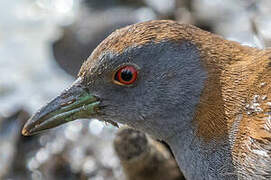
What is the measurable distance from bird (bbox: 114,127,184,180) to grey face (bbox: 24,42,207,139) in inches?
47.2

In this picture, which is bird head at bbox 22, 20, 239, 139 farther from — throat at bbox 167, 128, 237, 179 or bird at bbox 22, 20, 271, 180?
throat at bbox 167, 128, 237, 179

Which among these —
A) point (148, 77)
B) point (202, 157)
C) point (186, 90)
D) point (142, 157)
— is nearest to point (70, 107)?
point (148, 77)

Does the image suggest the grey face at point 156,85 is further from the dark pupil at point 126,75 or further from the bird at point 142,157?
the bird at point 142,157

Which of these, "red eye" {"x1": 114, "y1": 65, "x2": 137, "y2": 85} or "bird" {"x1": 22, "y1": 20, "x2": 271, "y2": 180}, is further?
"red eye" {"x1": 114, "y1": 65, "x2": 137, "y2": 85}

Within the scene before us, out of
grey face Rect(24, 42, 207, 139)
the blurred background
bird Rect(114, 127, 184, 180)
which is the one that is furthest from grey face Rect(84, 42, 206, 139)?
the blurred background

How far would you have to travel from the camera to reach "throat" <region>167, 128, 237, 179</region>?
5.29 meters

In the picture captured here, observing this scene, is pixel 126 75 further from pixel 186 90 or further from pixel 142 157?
pixel 142 157

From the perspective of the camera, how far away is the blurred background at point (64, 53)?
876cm

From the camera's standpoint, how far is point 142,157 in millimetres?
7105

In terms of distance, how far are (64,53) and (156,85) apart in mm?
5835

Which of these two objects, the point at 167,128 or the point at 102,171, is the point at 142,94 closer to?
the point at 167,128

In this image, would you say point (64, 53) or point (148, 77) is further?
point (64, 53)

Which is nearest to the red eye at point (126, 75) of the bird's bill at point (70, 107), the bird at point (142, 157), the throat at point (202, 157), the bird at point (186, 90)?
the bird at point (186, 90)

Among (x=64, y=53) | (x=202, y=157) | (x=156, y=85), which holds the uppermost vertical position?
(x=64, y=53)
